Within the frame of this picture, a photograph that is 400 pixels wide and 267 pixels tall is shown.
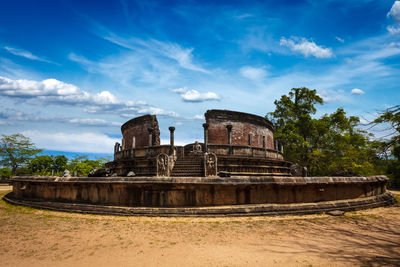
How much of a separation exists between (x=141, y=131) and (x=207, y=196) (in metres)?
16.6

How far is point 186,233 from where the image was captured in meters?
4.10

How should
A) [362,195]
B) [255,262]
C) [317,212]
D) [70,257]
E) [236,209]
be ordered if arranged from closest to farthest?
[255,262], [70,257], [236,209], [317,212], [362,195]

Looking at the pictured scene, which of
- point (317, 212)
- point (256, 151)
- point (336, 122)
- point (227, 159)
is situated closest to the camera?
point (317, 212)

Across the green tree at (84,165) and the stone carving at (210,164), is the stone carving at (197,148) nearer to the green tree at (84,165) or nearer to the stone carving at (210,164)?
the stone carving at (210,164)

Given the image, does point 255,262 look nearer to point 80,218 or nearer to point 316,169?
point 80,218

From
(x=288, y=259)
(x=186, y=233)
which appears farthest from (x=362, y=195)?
(x=186, y=233)

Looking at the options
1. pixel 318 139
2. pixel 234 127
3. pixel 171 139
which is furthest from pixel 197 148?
pixel 318 139

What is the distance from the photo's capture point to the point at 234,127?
1998 cm

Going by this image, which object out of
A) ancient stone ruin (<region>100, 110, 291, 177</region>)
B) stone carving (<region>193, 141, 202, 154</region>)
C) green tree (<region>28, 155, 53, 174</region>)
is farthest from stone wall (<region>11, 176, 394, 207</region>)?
green tree (<region>28, 155, 53, 174</region>)

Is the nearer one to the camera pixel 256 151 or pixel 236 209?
pixel 236 209

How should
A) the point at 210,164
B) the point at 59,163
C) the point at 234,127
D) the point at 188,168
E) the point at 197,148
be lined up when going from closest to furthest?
1. the point at 210,164
2. the point at 188,168
3. the point at 197,148
4. the point at 234,127
5. the point at 59,163

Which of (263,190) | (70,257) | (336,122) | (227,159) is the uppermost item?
(336,122)

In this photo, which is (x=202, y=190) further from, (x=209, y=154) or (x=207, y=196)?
(x=209, y=154)

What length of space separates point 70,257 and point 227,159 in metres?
10.4
